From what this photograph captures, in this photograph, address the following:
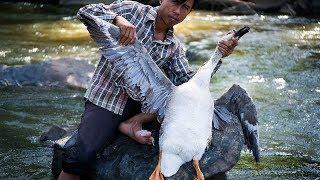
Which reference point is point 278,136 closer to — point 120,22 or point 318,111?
point 318,111

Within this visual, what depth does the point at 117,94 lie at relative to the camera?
13.0ft

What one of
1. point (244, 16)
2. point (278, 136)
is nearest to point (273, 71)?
point (278, 136)

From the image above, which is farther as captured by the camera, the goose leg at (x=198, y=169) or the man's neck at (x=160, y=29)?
the man's neck at (x=160, y=29)

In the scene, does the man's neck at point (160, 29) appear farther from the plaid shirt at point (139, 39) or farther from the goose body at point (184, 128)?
the goose body at point (184, 128)

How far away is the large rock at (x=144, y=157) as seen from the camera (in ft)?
13.3

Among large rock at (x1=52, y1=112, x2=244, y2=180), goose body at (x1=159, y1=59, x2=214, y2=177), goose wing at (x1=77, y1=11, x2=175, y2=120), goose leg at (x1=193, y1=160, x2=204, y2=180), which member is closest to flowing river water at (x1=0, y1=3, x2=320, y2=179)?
large rock at (x1=52, y1=112, x2=244, y2=180)

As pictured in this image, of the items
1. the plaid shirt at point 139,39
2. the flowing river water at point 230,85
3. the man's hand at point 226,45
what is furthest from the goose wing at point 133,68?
the flowing river water at point 230,85

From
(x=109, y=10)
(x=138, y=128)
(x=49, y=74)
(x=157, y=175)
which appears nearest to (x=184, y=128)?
(x=157, y=175)

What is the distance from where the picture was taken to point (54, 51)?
10125mm

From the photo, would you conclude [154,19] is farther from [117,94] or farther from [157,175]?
[157,175]

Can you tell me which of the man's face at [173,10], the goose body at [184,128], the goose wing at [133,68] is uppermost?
the man's face at [173,10]

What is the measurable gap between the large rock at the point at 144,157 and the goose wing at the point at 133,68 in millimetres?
359

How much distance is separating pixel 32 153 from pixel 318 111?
361 centimetres

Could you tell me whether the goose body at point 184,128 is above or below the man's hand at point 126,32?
below
